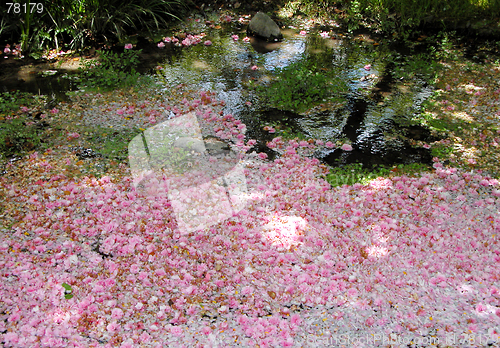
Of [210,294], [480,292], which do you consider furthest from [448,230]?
[210,294]

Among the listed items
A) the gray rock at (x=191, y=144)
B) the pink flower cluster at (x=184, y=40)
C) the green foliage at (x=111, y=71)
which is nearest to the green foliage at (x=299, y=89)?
the gray rock at (x=191, y=144)

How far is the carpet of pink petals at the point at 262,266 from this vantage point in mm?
2324

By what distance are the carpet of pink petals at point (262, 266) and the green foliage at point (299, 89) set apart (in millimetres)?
1422

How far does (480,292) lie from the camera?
8.32 feet

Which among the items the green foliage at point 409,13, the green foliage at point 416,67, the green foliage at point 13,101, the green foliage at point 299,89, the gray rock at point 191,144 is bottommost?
the green foliage at point 13,101

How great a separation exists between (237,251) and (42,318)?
131 cm

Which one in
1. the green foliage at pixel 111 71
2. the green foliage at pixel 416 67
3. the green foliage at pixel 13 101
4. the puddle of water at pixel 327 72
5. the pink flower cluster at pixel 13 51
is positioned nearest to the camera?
the puddle of water at pixel 327 72

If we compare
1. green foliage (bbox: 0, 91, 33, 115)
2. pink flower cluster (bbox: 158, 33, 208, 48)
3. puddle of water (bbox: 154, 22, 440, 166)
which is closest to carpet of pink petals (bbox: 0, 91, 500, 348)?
puddle of water (bbox: 154, 22, 440, 166)

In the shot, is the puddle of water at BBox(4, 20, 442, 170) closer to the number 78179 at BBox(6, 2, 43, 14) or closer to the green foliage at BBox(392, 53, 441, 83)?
the green foliage at BBox(392, 53, 441, 83)

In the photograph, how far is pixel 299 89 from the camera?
4902mm

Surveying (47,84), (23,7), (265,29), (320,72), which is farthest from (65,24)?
(320,72)

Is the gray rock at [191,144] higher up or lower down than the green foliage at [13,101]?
higher up

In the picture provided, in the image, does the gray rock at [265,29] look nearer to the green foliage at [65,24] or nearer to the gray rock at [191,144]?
the green foliage at [65,24]

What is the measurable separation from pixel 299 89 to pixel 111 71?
8.32 feet
